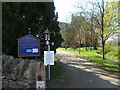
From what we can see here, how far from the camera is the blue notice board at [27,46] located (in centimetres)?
726

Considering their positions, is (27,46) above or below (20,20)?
below

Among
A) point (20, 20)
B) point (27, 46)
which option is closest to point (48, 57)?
point (27, 46)

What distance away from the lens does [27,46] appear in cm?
732

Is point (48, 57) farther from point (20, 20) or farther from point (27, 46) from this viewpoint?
point (20, 20)

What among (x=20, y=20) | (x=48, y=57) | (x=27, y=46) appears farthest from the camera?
(x=20, y=20)

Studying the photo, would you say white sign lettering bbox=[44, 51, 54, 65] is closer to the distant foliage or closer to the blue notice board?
the blue notice board

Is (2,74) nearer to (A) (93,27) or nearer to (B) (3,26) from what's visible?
(B) (3,26)

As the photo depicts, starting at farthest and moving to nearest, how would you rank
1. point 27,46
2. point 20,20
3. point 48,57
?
point 20,20 < point 27,46 < point 48,57

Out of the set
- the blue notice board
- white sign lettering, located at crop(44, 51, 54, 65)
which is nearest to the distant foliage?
the blue notice board

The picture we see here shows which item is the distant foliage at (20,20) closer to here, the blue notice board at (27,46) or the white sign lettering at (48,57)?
the blue notice board at (27,46)

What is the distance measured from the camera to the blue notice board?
7262 mm

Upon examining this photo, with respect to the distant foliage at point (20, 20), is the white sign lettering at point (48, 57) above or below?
below

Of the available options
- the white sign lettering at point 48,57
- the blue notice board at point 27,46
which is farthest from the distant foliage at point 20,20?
the white sign lettering at point 48,57

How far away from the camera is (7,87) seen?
20.5ft
